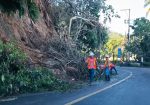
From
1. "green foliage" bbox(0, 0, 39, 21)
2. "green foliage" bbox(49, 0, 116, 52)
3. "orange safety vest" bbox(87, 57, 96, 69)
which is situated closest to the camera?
"green foliage" bbox(0, 0, 39, 21)

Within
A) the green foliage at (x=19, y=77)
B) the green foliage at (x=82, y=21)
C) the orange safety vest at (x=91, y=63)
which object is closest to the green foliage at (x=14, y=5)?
the green foliage at (x=19, y=77)

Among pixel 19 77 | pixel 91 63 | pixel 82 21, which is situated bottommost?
pixel 19 77

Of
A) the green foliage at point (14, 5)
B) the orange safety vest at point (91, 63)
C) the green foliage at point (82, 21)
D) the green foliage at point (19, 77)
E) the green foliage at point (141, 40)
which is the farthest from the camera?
the green foliage at point (141, 40)

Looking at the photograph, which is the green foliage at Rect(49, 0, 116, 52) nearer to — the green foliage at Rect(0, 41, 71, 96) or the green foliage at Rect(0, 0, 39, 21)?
the green foliage at Rect(0, 41, 71, 96)

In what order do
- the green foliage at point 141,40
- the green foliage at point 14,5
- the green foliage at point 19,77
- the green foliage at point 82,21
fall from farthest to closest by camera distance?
the green foliage at point 141,40 < the green foliage at point 82,21 < the green foliage at point 19,77 < the green foliage at point 14,5

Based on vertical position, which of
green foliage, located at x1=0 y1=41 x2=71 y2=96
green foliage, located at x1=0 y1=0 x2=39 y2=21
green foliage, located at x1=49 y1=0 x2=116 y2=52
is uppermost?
green foliage, located at x1=49 y1=0 x2=116 y2=52

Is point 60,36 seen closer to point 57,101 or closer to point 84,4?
point 84,4

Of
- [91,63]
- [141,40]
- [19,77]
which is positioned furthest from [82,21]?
[141,40]

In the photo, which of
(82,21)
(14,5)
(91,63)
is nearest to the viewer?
(14,5)

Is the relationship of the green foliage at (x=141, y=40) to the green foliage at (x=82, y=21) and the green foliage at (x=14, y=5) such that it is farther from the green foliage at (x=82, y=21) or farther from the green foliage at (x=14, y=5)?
the green foliage at (x=14, y=5)

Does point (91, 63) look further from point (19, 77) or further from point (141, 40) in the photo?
point (141, 40)

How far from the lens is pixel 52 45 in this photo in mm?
23453

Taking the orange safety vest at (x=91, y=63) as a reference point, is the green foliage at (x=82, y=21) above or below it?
above

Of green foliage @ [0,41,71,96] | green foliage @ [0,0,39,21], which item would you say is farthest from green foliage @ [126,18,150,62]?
→ green foliage @ [0,0,39,21]
